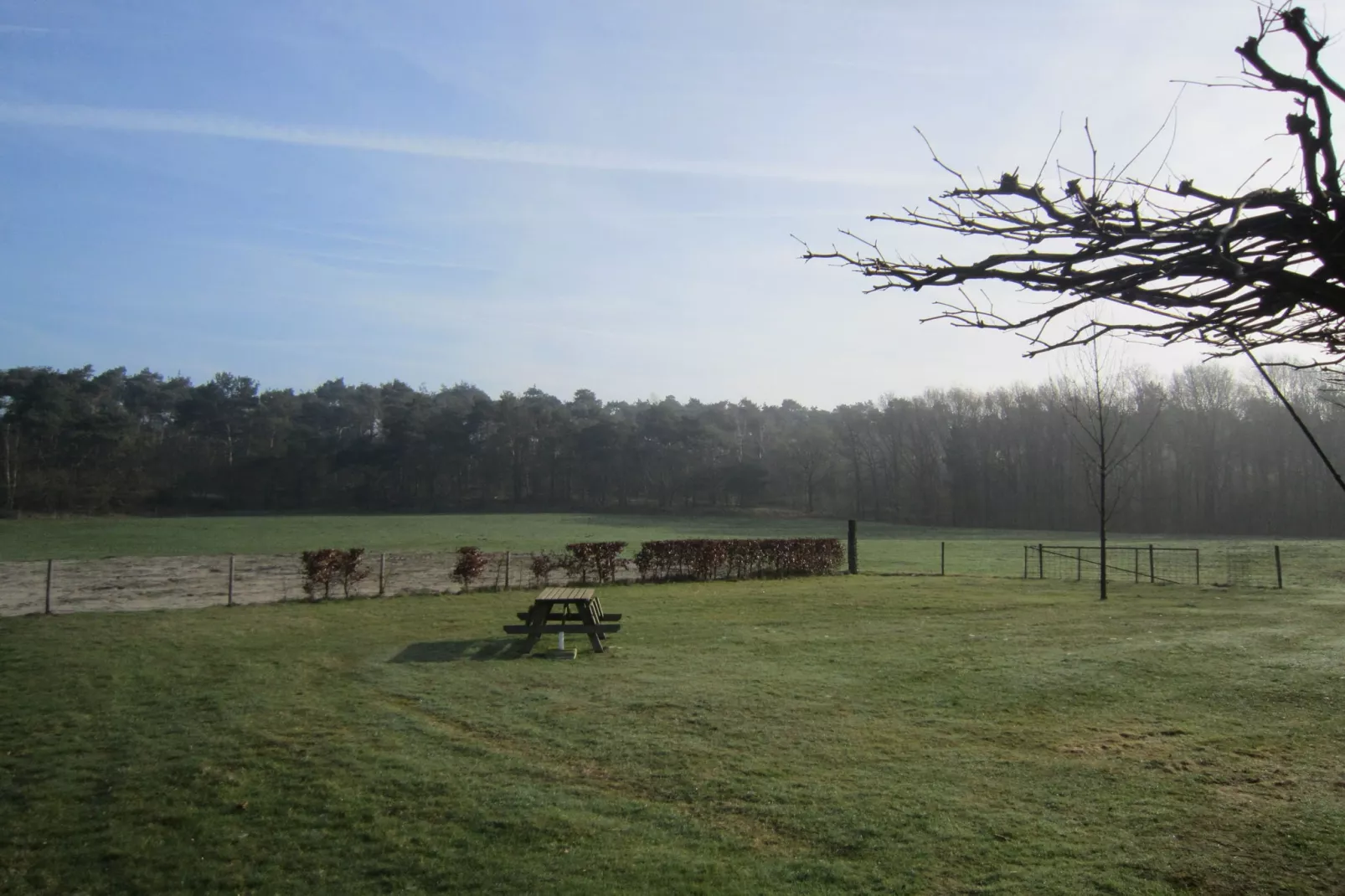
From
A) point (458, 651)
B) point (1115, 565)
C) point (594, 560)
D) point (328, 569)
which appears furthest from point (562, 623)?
point (1115, 565)

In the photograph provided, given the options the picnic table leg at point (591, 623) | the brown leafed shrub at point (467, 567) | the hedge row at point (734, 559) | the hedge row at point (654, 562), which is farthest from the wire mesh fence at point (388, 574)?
the picnic table leg at point (591, 623)

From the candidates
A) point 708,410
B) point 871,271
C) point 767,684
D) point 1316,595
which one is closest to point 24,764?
point 767,684

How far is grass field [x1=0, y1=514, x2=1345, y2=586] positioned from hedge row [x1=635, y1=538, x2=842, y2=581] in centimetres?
547

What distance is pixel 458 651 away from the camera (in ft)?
43.7

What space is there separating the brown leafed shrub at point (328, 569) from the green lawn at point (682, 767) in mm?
7236

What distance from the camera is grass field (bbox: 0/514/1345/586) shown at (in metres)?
36.5

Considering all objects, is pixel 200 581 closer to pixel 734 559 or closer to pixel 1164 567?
pixel 734 559

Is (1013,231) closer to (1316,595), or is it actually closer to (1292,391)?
(1316,595)

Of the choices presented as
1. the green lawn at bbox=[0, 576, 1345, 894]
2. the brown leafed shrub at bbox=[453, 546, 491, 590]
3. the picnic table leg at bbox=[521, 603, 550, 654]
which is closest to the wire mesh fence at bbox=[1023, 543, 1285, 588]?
the green lawn at bbox=[0, 576, 1345, 894]

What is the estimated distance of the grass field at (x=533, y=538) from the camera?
36.5 metres

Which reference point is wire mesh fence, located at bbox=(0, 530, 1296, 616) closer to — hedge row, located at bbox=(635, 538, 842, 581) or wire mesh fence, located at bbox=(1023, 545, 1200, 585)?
wire mesh fence, located at bbox=(1023, 545, 1200, 585)

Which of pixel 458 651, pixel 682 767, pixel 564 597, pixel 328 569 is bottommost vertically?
pixel 458 651

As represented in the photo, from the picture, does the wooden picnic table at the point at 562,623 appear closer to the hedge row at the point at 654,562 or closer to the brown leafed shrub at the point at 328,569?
the brown leafed shrub at the point at 328,569

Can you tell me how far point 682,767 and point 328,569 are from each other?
16.3m
